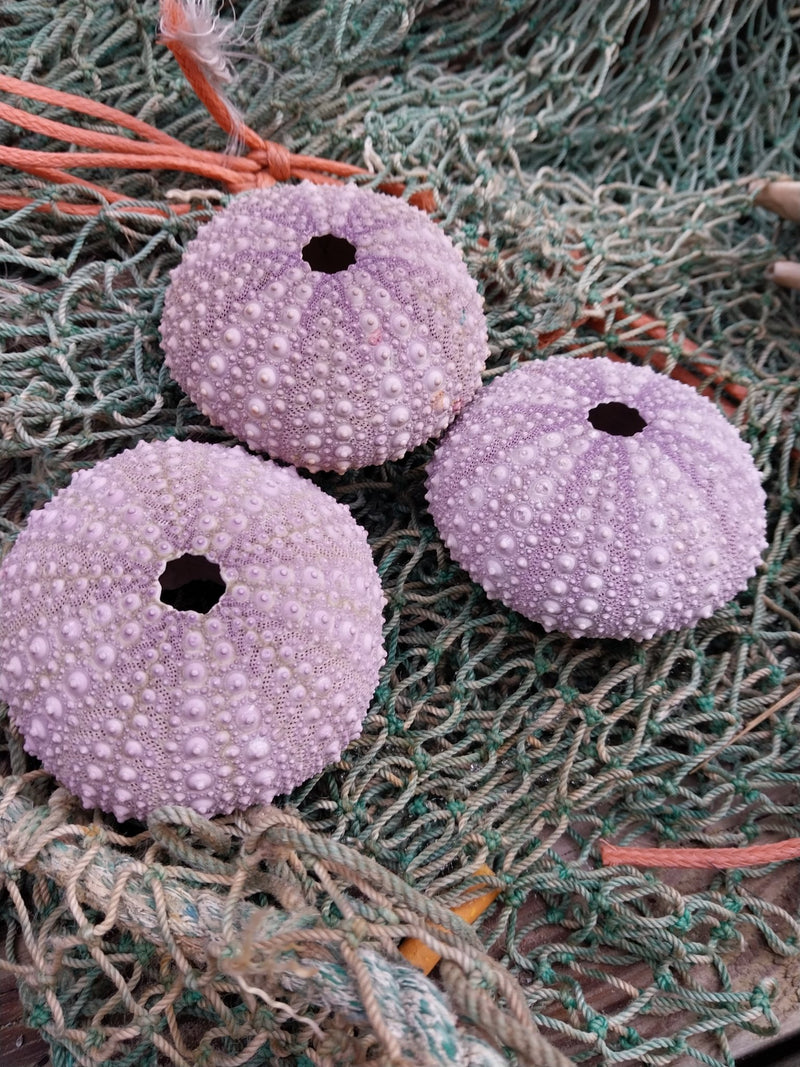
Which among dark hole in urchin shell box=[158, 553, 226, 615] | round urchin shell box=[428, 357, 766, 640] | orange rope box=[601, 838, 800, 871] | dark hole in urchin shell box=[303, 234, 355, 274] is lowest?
orange rope box=[601, 838, 800, 871]

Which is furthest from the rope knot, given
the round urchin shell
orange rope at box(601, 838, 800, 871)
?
orange rope at box(601, 838, 800, 871)

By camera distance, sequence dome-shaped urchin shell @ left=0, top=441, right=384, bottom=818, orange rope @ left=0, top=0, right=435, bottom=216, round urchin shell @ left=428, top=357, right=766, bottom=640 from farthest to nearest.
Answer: orange rope @ left=0, top=0, right=435, bottom=216, round urchin shell @ left=428, top=357, right=766, bottom=640, dome-shaped urchin shell @ left=0, top=441, right=384, bottom=818

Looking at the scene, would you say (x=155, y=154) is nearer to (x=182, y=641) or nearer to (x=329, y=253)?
(x=329, y=253)

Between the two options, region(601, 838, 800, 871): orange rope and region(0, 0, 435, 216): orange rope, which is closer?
region(601, 838, 800, 871): orange rope

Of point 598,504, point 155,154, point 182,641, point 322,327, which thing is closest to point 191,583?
point 182,641

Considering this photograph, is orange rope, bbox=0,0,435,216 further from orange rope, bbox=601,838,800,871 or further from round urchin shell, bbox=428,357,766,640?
orange rope, bbox=601,838,800,871

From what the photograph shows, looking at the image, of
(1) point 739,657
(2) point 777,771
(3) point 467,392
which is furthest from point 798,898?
(3) point 467,392

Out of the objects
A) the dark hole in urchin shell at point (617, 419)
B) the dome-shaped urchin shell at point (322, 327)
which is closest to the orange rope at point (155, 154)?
the dome-shaped urchin shell at point (322, 327)

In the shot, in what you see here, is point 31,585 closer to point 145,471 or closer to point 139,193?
point 145,471
